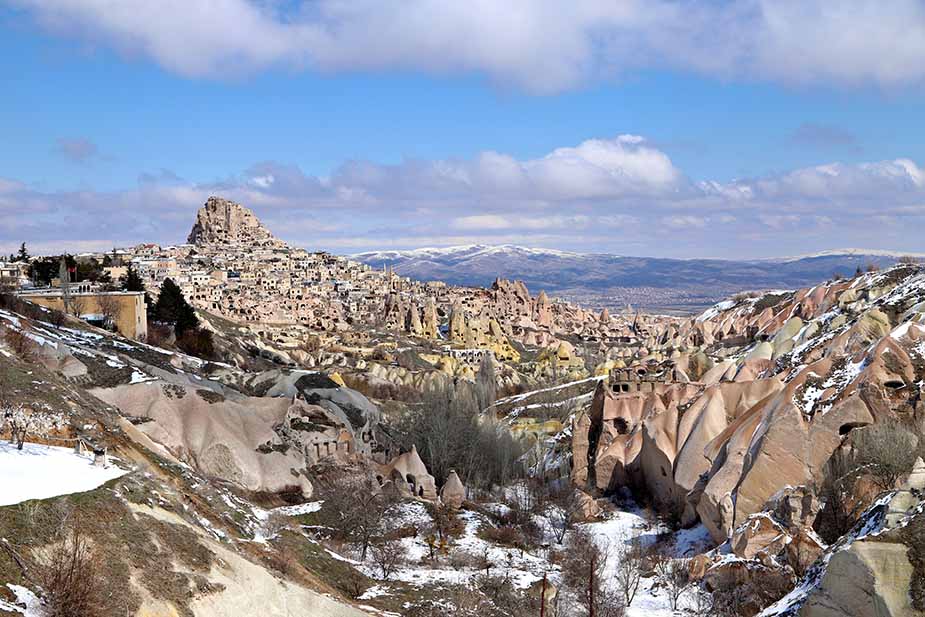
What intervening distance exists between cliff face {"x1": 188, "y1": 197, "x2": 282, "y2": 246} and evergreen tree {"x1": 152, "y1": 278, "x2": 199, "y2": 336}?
135 metres

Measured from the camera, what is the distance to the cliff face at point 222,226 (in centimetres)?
19238

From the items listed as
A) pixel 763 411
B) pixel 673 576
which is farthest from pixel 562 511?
pixel 673 576

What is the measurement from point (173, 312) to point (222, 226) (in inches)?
5707

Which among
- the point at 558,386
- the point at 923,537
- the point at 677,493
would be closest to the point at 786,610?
the point at 923,537

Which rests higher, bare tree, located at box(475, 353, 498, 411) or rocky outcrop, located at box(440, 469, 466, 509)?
rocky outcrop, located at box(440, 469, 466, 509)

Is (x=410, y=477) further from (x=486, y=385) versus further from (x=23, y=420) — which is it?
(x=486, y=385)

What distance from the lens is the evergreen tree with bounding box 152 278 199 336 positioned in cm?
5594

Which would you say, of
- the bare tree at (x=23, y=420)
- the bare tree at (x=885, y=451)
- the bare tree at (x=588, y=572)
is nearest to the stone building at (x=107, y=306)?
the bare tree at (x=588, y=572)

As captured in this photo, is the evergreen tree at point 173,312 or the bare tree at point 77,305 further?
the evergreen tree at point 173,312

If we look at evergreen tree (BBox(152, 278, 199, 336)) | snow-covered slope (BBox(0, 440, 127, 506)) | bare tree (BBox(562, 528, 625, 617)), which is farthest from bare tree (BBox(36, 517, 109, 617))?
evergreen tree (BBox(152, 278, 199, 336))

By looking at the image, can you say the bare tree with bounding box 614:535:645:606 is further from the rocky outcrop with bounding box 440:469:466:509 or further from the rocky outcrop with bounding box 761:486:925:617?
the rocky outcrop with bounding box 761:486:925:617

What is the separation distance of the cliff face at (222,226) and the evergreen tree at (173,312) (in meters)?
135

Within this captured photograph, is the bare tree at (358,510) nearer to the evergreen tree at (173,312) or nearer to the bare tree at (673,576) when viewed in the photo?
the bare tree at (673,576)

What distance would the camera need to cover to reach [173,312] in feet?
185
